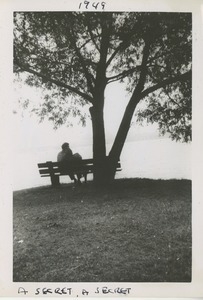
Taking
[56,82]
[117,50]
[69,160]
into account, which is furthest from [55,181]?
[117,50]

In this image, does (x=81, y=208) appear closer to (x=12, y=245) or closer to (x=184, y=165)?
(x=12, y=245)

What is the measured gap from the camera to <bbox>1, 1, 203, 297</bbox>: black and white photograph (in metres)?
3.44

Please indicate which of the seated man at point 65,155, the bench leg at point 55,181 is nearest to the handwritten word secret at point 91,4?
the seated man at point 65,155

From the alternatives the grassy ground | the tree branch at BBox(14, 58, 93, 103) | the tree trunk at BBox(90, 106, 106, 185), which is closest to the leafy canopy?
the tree branch at BBox(14, 58, 93, 103)

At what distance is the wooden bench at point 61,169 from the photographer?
11.9ft

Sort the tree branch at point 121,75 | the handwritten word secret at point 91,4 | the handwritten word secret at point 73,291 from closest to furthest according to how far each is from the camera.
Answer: the handwritten word secret at point 73,291 → the handwritten word secret at point 91,4 → the tree branch at point 121,75

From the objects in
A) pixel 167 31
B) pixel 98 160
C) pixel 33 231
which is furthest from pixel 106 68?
pixel 33 231

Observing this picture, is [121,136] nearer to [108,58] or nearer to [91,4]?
[108,58]

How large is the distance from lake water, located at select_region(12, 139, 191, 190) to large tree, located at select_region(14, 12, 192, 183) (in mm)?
113

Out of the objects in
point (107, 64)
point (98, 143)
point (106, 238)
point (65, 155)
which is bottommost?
point (106, 238)

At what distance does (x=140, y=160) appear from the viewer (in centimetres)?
367

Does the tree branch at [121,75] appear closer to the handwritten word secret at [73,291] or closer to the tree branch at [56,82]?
the tree branch at [56,82]

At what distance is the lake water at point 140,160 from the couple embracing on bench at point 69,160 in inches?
2.2

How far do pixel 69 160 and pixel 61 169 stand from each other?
183 millimetres
